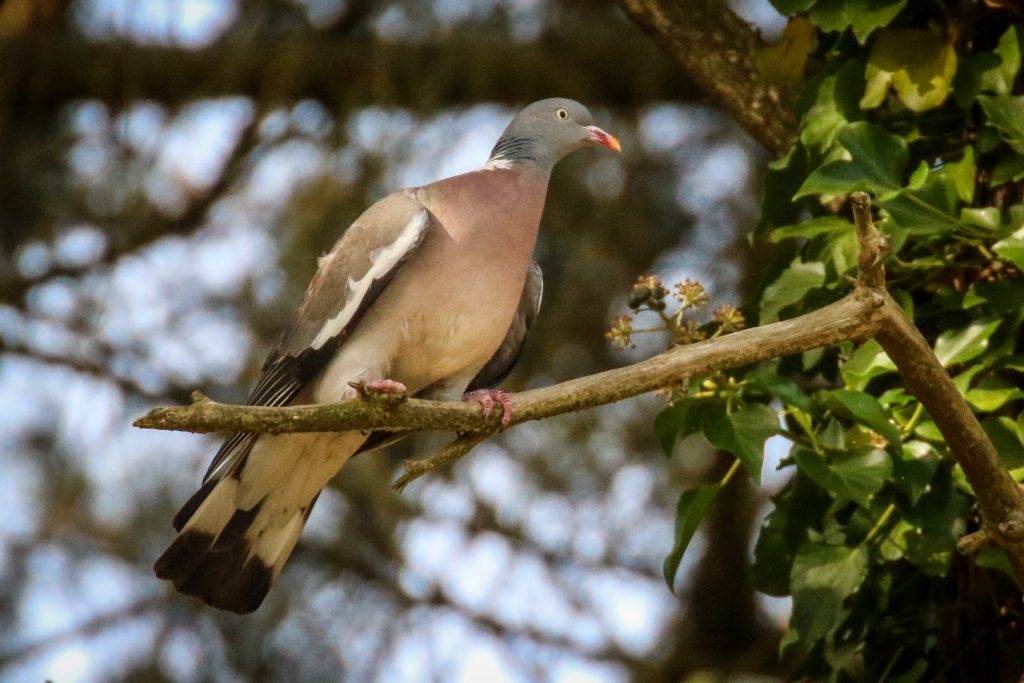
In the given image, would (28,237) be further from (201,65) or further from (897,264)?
(897,264)

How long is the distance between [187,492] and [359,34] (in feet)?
5.55

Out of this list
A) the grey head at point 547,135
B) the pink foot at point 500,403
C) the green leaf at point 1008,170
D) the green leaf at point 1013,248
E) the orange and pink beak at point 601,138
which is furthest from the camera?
the orange and pink beak at point 601,138

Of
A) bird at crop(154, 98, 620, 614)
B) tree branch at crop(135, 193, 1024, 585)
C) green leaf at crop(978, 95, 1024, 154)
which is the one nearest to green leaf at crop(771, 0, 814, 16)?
green leaf at crop(978, 95, 1024, 154)

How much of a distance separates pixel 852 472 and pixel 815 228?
52 cm

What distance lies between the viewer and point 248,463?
3.04 m

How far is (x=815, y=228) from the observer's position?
104 inches

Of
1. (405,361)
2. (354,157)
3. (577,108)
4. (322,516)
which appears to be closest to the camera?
(405,361)

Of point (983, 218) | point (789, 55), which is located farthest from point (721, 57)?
point (983, 218)

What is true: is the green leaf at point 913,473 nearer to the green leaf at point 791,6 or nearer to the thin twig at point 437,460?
the thin twig at point 437,460

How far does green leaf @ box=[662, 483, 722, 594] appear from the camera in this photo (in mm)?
2539

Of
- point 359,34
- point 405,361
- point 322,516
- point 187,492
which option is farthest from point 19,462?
point 405,361

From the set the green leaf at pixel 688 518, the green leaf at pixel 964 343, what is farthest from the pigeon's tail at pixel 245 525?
the green leaf at pixel 964 343

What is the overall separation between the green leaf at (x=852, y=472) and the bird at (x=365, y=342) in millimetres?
752

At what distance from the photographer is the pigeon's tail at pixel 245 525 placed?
302 centimetres
